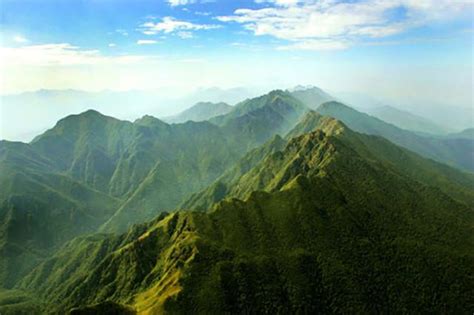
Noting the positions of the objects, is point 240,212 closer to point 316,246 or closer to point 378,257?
point 316,246

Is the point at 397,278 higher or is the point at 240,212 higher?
the point at 240,212

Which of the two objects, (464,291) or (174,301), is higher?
(174,301)

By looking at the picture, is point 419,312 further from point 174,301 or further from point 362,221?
point 174,301

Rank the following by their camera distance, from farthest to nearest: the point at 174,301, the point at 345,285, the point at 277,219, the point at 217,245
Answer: the point at 277,219
the point at 217,245
the point at 345,285
the point at 174,301

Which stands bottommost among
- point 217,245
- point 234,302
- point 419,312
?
point 419,312

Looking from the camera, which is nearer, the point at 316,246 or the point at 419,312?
the point at 419,312

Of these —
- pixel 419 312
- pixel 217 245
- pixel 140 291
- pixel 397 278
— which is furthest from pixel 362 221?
pixel 140 291

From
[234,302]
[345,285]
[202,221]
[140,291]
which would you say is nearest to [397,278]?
[345,285]

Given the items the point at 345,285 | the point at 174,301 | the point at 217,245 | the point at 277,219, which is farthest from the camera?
the point at 277,219

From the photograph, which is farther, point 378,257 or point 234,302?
point 378,257
